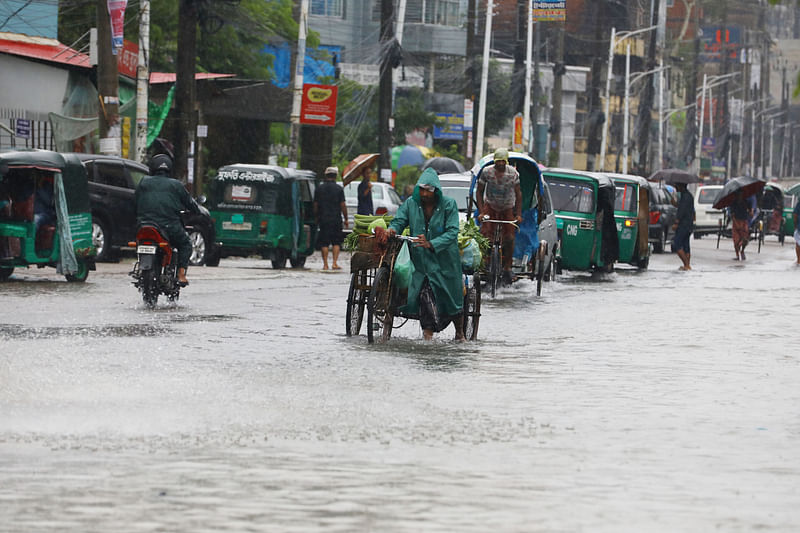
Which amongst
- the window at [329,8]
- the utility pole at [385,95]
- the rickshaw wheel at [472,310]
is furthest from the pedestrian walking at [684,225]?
the window at [329,8]

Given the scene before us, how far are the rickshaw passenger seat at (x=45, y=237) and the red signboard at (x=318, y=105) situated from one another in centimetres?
1672

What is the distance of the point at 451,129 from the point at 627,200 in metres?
50.9

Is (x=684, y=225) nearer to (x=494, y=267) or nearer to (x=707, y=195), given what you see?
(x=494, y=267)

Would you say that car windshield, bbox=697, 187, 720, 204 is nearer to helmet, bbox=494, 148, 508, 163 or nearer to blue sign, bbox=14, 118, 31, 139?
blue sign, bbox=14, 118, 31, 139

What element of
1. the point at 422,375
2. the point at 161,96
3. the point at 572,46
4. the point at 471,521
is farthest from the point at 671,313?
the point at 572,46

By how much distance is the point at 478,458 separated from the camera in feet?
25.5

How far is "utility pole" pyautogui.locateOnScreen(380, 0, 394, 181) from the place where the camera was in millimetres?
41812

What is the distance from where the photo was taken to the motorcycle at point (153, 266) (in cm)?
1686

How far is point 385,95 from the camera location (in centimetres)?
4219

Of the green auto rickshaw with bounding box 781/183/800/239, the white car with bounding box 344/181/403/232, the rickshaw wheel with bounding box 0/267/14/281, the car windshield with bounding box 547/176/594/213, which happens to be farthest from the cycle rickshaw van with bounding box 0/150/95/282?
the green auto rickshaw with bounding box 781/183/800/239

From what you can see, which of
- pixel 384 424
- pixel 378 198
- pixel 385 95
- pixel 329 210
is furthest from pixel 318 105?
pixel 384 424

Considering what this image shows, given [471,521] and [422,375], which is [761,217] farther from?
[471,521]

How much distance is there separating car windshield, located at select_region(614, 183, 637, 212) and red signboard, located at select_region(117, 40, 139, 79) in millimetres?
10979

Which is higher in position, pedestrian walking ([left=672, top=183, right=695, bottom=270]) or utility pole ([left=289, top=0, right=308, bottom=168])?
utility pole ([left=289, top=0, right=308, bottom=168])
